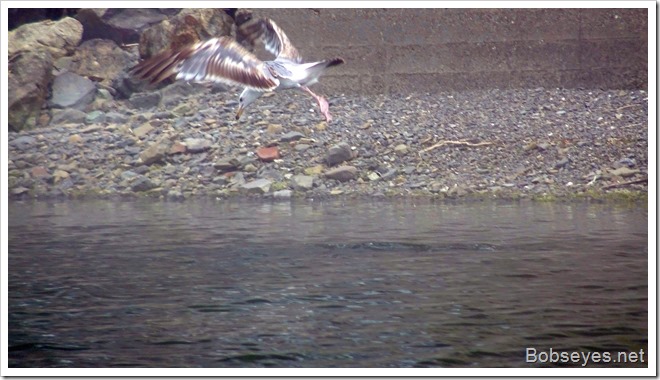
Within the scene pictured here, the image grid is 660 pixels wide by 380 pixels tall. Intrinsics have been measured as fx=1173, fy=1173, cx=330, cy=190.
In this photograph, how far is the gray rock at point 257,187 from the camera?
42.0 ft

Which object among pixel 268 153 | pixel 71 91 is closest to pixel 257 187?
pixel 268 153

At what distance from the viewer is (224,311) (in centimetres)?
702

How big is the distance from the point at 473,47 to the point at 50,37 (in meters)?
6.12

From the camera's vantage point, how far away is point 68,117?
1557 cm

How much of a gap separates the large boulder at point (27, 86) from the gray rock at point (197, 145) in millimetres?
2594

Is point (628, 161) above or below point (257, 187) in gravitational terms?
above

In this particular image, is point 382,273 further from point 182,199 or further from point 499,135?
point 499,135

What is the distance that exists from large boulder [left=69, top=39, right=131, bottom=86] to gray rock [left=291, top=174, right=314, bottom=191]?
4.99 m

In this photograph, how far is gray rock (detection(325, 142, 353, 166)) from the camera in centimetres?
1314

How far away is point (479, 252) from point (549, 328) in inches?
93.1

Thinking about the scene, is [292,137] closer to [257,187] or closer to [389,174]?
[257,187]

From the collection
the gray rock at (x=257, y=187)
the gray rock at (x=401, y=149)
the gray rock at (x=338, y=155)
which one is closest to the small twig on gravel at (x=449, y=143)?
the gray rock at (x=401, y=149)

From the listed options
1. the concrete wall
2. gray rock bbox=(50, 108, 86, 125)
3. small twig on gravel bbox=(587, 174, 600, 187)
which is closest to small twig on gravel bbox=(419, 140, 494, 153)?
small twig on gravel bbox=(587, 174, 600, 187)

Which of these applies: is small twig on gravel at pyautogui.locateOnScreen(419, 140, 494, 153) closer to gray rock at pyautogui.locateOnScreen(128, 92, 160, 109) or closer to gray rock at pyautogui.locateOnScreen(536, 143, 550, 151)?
gray rock at pyautogui.locateOnScreen(536, 143, 550, 151)
